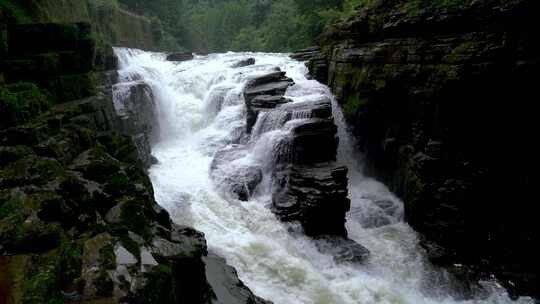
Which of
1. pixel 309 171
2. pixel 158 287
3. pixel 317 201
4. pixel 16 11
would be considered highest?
pixel 16 11

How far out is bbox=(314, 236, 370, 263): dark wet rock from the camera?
9741 millimetres

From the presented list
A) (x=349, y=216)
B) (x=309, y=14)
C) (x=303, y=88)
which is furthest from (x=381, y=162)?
(x=309, y=14)

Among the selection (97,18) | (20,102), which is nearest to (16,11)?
(20,102)

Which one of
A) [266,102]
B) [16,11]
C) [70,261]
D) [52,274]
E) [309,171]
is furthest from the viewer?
[266,102]

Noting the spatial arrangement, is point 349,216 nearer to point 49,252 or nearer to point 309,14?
point 49,252

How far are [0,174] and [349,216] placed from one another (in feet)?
30.3

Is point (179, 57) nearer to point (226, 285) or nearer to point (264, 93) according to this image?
point (264, 93)

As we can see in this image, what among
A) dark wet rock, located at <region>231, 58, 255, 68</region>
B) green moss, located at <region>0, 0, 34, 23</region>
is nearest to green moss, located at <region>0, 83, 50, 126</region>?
green moss, located at <region>0, 0, 34, 23</region>

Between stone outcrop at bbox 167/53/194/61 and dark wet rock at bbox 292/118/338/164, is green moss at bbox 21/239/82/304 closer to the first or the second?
dark wet rock at bbox 292/118/338/164

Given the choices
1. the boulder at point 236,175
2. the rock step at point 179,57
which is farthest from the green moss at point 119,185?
the rock step at point 179,57

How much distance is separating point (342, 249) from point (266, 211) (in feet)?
8.03

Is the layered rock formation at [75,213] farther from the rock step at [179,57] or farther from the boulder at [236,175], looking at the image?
the rock step at [179,57]

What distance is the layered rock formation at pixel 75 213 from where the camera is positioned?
4238 millimetres

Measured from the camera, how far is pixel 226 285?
6.95 meters
